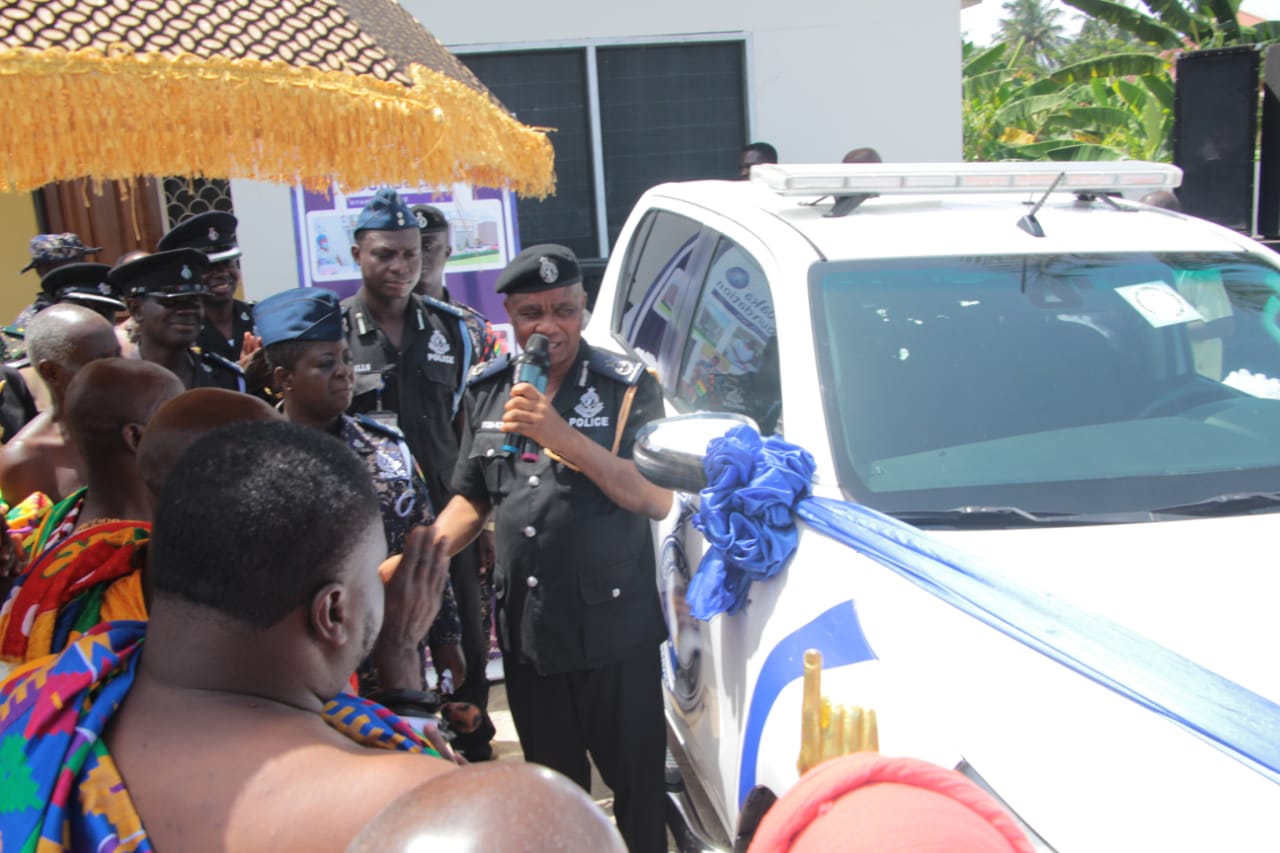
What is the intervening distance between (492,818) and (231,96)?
1.30 metres

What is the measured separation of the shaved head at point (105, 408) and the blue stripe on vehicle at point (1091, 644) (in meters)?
1.48

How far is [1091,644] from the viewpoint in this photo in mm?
1619

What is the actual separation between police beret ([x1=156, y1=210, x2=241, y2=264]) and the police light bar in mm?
2629

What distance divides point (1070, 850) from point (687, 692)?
167 centimetres

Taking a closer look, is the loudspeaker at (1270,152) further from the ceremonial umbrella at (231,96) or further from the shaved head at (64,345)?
the shaved head at (64,345)

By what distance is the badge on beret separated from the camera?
2.90 m

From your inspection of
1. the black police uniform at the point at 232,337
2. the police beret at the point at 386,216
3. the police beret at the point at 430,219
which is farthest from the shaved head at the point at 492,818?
the police beret at the point at 430,219

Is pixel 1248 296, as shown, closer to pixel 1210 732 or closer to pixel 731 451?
pixel 731 451

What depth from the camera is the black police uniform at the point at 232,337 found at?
4.69m

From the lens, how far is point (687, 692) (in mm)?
2990

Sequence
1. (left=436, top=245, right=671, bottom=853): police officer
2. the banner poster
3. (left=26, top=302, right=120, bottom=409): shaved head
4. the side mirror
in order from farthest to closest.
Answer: the banner poster, (left=26, top=302, right=120, bottom=409): shaved head, (left=436, top=245, right=671, bottom=853): police officer, the side mirror

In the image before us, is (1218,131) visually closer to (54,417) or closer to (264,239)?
(264,239)

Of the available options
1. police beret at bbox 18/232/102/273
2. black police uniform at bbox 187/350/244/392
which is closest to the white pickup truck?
black police uniform at bbox 187/350/244/392

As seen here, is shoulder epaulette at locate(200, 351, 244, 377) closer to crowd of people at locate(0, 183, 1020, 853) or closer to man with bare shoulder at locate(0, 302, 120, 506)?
crowd of people at locate(0, 183, 1020, 853)
